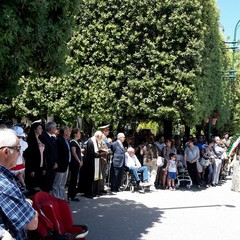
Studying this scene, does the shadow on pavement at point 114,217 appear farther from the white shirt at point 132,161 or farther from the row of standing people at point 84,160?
the white shirt at point 132,161

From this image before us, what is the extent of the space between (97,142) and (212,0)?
8.48 meters

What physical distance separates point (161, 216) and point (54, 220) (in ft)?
15.5

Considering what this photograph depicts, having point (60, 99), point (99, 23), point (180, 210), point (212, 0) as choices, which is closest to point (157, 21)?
point (99, 23)

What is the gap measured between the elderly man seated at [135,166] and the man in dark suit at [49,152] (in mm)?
3853

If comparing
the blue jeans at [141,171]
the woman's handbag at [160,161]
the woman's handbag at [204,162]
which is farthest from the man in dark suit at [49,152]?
the woman's handbag at [204,162]

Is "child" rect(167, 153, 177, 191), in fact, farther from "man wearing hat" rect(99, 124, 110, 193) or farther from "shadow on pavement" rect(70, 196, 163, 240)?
"shadow on pavement" rect(70, 196, 163, 240)

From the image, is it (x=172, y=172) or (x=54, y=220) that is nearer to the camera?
(x=54, y=220)

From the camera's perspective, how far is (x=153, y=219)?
841 centimetres

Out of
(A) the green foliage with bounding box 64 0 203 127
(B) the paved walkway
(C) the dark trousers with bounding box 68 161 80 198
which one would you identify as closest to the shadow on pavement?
(B) the paved walkway

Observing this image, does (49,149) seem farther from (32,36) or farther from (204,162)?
(204,162)

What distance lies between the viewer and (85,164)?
10867 millimetres

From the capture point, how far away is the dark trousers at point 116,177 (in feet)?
39.1

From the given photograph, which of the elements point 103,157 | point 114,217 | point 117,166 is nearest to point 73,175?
point 103,157

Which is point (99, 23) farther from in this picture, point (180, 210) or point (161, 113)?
point (180, 210)
